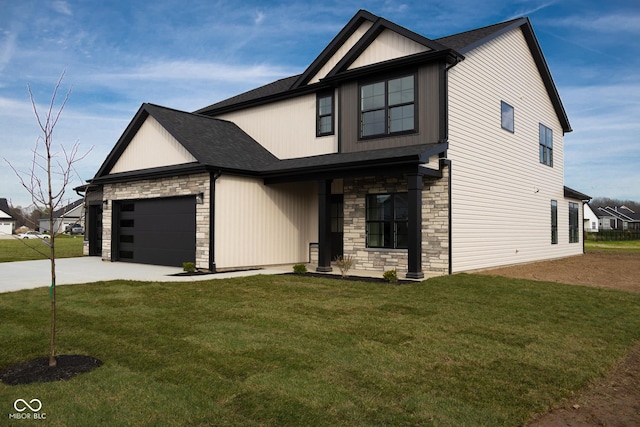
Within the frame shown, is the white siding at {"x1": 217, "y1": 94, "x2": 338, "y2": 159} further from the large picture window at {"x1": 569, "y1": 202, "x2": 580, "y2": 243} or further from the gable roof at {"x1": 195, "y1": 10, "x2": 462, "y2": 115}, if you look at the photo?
the large picture window at {"x1": 569, "y1": 202, "x2": 580, "y2": 243}

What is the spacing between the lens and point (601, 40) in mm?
22516

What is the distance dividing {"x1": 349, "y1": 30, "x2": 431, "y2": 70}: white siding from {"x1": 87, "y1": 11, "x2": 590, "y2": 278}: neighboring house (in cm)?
4

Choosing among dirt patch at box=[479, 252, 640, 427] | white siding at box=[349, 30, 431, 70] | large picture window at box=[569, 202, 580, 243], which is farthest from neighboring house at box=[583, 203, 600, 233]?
dirt patch at box=[479, 252, 640, 427]

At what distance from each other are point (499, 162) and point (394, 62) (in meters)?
5.28

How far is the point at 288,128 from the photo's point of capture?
1720cm

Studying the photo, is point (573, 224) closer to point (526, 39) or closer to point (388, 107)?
point (526, 39)

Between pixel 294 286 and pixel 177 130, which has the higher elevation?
pixel 177 130

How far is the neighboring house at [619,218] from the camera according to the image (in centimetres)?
8131

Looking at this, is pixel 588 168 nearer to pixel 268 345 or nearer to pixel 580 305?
pixel 580 305

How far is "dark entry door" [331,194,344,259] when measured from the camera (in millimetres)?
15844

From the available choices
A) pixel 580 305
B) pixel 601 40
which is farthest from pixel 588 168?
pixel 580 305

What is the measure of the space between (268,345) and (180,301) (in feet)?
12.1

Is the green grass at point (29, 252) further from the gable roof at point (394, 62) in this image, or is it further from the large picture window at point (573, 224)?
the large picture window at point (573, 224)

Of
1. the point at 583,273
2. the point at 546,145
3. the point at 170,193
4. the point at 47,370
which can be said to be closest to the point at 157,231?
the point at 170,193
